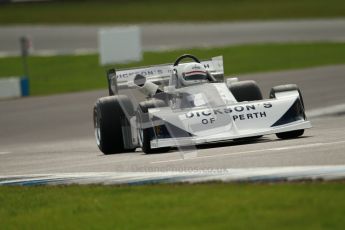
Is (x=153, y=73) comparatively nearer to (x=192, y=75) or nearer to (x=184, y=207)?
(x=192, y=75)

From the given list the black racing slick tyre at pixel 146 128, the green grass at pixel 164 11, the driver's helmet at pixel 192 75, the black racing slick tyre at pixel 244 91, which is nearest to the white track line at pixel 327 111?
the black racing slick tyre at pixel 244 91

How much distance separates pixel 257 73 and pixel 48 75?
7.44 m

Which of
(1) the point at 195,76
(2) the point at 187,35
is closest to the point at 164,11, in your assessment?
(2) the point at 187,35

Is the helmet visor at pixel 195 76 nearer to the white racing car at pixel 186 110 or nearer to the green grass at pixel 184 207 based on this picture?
the white racing car at pixel 186 110

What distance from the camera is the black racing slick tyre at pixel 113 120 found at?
1508 cm

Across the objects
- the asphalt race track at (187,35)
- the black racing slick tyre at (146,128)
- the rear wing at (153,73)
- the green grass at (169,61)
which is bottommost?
the green grass at (169,61)

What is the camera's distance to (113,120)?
15172 millimetres

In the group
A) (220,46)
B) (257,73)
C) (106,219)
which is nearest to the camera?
(106,219)

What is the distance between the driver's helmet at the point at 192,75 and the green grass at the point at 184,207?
440 cm

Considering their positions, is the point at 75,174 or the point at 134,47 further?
the point at 134,47

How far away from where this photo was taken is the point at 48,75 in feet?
109

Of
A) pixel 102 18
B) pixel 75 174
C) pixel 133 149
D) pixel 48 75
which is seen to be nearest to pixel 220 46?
pixel 48 75

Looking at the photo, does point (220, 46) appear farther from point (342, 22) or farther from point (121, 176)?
point (121, 176)

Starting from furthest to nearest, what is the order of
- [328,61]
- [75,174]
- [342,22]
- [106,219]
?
1. [342,22]
2. [328,61]
3. [75,174]
4. [106,219]
